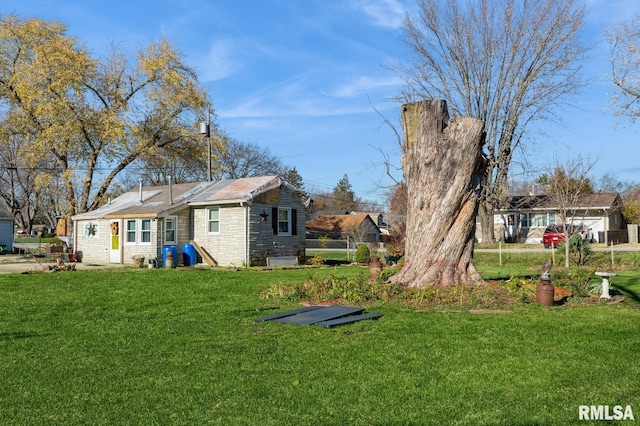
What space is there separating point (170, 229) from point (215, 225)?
1910 mm

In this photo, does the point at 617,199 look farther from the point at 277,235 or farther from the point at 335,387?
the point at 335,387

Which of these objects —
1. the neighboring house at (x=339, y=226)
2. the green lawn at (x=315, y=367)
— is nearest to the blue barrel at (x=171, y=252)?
the green lawn at (x=315, y=367)

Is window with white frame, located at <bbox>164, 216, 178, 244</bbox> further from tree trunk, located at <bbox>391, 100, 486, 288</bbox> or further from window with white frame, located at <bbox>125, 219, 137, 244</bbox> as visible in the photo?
tree trunk, located at <bbox>391, 100, 486, 288</bbox>

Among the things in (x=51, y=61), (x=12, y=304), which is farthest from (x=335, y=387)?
(x=51, y=61)

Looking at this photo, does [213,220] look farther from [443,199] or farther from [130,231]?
[443,199]

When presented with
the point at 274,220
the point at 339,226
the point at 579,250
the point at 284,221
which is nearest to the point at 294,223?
the point at 284,221

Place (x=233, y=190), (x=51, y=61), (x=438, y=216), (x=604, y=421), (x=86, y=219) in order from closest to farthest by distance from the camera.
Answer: (x=604, y=421)
(x=438, y=216)
(x=233, y=190)
(x=86, y=219)
(x=51, y=61)

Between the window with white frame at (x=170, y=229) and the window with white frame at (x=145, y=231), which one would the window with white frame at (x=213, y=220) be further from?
the window with white frame at (x=145, y=231)

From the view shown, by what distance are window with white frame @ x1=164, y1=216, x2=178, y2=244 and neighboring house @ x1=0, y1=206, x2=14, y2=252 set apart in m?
17.2

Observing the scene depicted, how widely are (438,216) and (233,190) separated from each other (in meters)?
13.9

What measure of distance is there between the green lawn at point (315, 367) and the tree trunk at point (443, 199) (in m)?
2.08

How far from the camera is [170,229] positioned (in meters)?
24.7

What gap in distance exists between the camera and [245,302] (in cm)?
1169

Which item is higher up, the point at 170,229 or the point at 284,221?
the point at 284,221
